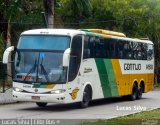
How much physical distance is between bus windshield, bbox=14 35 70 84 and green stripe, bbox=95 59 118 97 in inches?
125

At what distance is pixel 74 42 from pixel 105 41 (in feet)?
12.5

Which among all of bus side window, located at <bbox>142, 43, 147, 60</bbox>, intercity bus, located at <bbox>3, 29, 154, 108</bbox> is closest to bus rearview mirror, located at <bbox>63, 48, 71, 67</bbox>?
intercity bus, located at <bbox>3, 29, 154, 108</bbox>

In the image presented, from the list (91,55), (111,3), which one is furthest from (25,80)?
(111,3)

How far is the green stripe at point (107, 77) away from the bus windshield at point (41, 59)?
3177 mm

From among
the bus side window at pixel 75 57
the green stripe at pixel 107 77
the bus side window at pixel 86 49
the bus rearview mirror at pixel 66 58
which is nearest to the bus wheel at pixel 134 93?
the green stripe at pixel 107 77

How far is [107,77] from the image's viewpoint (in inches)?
997

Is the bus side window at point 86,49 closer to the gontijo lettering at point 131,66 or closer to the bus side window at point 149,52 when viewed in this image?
the gontijo lettering at point 131,66

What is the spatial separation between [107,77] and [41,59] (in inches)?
201

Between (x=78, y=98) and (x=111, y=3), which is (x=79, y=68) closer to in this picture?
(x=78, y=98)

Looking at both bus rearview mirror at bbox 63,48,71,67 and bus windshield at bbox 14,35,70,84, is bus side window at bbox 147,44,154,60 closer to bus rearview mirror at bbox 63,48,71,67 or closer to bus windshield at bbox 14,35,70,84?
bus windshield at bbox 14,35,70,84

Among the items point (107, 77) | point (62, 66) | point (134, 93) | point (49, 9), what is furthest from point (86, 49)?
point (49, 9)

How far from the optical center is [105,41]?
82.8 feet

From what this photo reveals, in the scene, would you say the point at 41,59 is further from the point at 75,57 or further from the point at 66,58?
the point at 75,57

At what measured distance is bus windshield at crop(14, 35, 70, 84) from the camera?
822 inches
